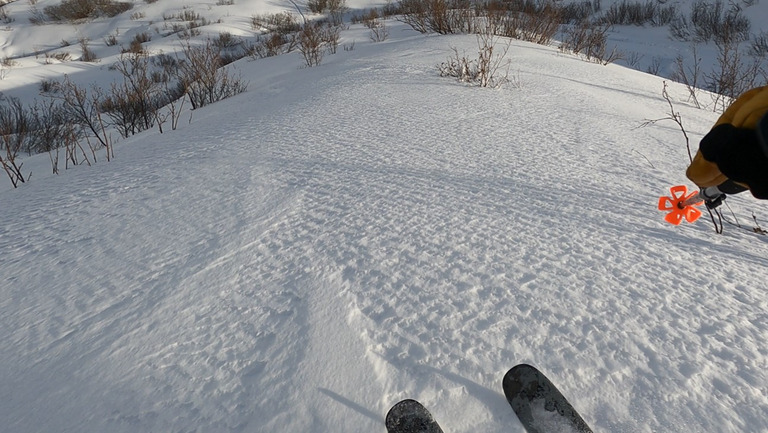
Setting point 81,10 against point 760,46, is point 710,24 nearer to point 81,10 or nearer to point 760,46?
point 760,46

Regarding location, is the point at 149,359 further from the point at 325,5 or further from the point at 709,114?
the point at 325,5

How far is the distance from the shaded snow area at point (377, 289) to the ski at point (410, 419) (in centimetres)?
4

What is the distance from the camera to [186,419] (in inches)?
35.1

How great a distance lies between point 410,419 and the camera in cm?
84

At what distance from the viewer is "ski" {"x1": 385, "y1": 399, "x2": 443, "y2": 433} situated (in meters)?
0.82

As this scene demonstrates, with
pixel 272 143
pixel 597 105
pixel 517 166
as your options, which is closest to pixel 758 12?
pixel 597 105

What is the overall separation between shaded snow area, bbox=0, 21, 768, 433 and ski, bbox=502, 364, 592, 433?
0.12 feet

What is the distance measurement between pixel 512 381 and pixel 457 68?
10.9 feet

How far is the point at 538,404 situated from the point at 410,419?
0.26 meters

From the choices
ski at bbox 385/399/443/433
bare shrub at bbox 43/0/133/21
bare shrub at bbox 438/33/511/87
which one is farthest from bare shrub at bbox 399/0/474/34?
bare shrub at bbox 43/0/133/21

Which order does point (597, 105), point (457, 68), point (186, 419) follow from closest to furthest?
1. point (186, 419)
2. point (597, 105)
3. point (457, 68)

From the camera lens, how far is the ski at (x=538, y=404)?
82 cm

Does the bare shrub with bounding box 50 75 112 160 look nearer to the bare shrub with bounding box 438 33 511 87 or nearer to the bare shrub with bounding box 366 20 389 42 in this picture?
the bare shrub with bounding box 438 33 511 87

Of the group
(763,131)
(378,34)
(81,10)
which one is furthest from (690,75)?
(81,10)
